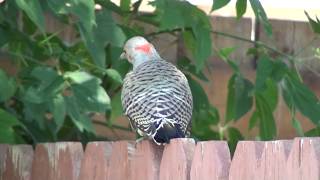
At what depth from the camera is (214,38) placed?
4691mm

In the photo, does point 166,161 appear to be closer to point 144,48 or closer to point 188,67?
point 144,48

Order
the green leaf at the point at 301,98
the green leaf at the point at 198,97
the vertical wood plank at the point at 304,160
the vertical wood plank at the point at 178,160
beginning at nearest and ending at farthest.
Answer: the vertical wood plank at the point at 304,160, the vertical wood plank at the point at 178,160, the green leaf at the point at 301,98, the green leaf at the point at 198,97

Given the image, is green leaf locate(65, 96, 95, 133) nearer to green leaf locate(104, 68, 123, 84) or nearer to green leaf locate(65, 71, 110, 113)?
green leaf locate(65, 71, 110, 113)

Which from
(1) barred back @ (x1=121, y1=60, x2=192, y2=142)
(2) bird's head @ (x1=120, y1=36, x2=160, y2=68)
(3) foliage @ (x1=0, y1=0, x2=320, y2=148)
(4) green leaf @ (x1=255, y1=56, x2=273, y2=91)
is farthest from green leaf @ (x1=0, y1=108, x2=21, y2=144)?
(4) green leaf @ (x1=255, y1=56, x2=273, y2=91)

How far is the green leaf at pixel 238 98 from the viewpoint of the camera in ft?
12.9

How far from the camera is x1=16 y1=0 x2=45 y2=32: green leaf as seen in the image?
124 inches

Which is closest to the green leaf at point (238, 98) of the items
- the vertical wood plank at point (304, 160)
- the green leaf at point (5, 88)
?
the green leaf at point (5, 88)

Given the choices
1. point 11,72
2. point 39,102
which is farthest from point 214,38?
point 39,102

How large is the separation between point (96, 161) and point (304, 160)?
94 cm

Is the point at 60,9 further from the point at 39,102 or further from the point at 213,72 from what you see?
the point at 213,72

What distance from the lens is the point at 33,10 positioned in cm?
316

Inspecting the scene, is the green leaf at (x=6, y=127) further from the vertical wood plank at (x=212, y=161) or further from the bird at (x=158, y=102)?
the vertical wood plank at (x=212, y=161)

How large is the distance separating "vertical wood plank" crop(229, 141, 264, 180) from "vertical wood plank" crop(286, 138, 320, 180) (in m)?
0.13

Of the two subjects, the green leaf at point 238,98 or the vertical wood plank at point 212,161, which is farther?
the green leaf at point 238,98
